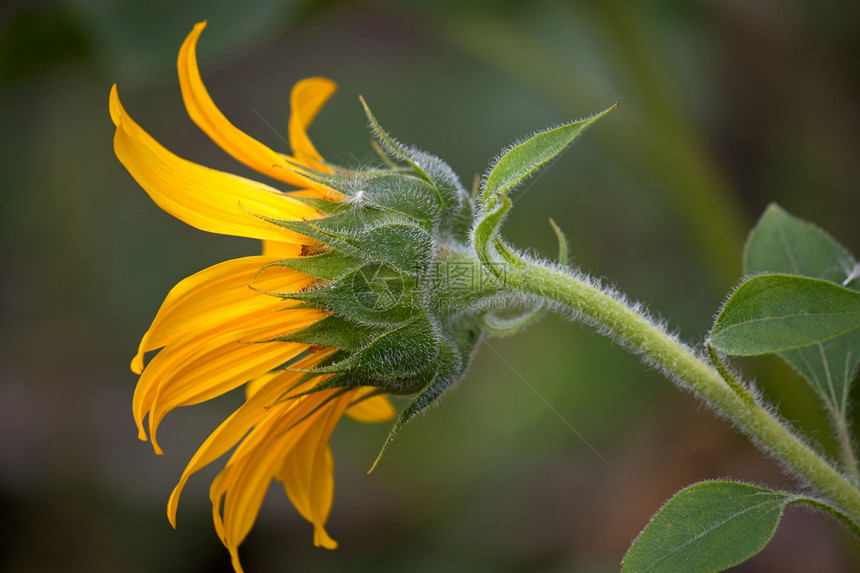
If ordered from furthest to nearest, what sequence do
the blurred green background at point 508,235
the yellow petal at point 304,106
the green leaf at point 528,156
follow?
the blurred green background at point 508,235
the yellow petal at point 304,106
the green leaf at point 528,156

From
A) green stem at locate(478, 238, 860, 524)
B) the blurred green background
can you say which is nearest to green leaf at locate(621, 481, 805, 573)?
green stem at locate(478, 238, 860, 524)

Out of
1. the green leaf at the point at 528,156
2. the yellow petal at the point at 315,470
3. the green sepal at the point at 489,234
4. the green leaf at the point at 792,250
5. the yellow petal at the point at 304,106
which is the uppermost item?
the yellow petal at the point at 304,106

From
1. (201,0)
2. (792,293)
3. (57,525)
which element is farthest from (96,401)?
(792,293)

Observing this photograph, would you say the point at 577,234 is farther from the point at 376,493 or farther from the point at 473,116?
the point at 376,493

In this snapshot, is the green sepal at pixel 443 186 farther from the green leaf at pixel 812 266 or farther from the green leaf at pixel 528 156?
the green leaf at pixel 812 266

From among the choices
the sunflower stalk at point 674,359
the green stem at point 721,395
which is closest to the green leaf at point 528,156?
the sunflower stalk at point 674,359

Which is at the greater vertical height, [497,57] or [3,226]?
[497,57]
